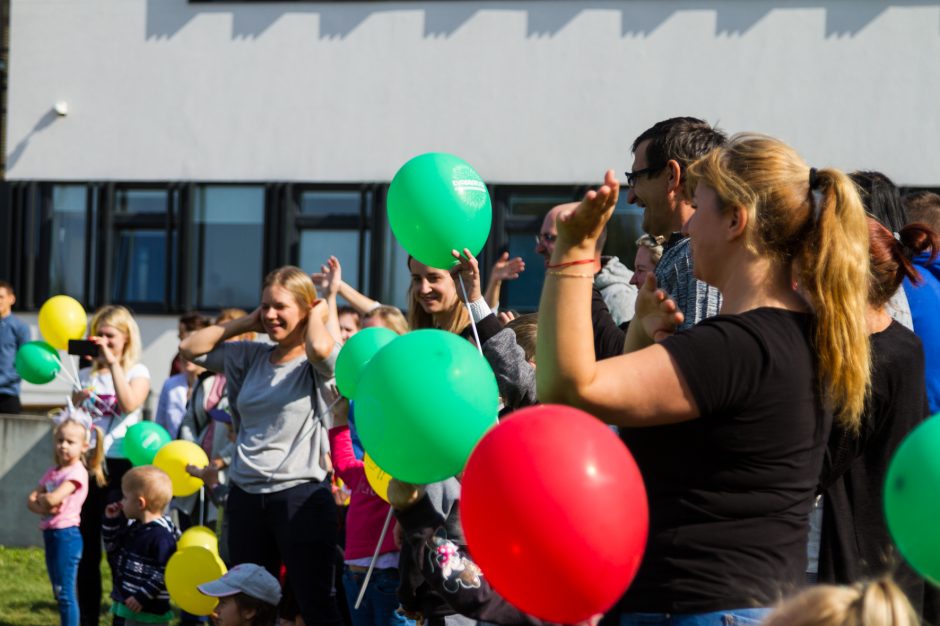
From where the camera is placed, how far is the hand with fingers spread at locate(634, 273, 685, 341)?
234 centimetres

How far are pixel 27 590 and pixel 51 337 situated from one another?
180cm

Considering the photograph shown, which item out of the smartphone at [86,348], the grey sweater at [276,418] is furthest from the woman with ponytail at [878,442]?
the smartphone at [86,348]

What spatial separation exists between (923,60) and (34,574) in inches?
369

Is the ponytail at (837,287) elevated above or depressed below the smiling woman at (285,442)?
above

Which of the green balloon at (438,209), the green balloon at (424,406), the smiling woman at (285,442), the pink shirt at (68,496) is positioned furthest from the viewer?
the pink shirt at (68,496)

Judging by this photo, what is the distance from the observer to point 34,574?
867cm

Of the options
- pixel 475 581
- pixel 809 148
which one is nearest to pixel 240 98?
pixel 809 148

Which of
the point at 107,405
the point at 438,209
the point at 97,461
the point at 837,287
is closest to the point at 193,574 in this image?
the point at 97,461

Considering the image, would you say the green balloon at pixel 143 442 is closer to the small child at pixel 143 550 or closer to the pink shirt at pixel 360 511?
the small child at pixel 143 550

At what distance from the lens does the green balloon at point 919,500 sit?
2.05 m

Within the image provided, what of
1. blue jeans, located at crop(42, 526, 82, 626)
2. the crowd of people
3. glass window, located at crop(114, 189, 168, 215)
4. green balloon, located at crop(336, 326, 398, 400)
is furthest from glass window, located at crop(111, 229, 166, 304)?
green balloon, located at crop(336, 326, 398, 400)

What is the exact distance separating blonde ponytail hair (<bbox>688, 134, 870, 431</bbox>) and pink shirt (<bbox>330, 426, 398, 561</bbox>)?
2593mm

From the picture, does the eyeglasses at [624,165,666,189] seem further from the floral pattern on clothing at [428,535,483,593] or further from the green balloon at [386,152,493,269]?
the floral pattern on clothing at [428,535,483,593]

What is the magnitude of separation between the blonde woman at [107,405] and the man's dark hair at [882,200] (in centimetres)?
477
